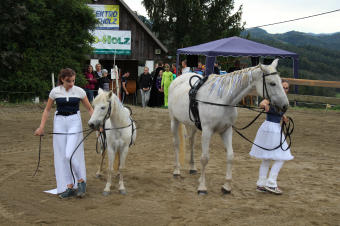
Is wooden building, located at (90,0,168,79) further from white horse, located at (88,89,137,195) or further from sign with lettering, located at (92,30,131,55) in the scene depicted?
white horse, located at (88,89,137,195)

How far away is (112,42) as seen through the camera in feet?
81.7

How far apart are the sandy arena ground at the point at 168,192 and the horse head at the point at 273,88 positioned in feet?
4.64

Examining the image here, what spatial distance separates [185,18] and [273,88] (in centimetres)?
3116

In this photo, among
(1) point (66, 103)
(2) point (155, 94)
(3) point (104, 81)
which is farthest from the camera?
(2) point (155, 94)

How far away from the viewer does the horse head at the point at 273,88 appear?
18.0 feet

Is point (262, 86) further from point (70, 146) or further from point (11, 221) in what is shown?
point (11, 221)

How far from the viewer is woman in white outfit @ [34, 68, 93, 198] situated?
568 centimetres

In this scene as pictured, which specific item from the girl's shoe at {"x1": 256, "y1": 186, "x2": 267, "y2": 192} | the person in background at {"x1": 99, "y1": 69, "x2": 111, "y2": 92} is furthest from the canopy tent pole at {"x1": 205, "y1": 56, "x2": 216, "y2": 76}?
the girl's shoe at {"x1": 256, "y1": 186, "x2": 267, "y2": 192}

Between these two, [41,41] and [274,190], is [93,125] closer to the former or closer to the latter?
[274,190]

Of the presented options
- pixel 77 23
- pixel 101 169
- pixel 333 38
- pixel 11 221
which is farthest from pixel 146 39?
pixel 333 38

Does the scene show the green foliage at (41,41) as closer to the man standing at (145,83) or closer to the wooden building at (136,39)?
the man standing at (145,83)

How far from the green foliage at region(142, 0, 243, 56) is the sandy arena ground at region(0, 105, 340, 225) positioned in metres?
25.6

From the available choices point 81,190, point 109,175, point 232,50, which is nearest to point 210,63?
point 232,50

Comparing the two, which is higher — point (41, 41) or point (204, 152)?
point (41, 41)
